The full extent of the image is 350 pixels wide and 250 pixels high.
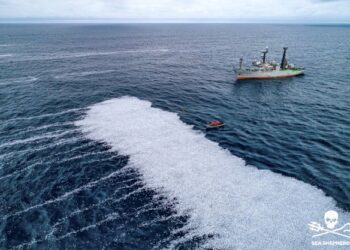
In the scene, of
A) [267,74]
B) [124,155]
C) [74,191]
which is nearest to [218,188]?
[124,155]

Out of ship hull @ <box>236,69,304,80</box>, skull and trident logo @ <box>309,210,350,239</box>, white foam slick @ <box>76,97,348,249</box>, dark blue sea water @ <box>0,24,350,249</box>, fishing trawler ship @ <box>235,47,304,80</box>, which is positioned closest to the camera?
skull and trident logo @ <box>309,210,350,239</box>

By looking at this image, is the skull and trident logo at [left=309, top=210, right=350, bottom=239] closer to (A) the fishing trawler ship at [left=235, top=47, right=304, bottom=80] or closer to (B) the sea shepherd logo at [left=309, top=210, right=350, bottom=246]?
(B) the sea shepherd logo at [left=309, top=210, right=350, bottom=246]

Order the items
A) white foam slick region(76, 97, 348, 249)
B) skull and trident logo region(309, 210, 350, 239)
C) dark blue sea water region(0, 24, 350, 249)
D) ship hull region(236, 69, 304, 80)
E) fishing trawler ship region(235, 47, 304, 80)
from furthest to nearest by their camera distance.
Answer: fishing trawler ship region(235, 47, 304, 80) → ship hull region(236, 69, 304, 80) → dark blue sea water region(0, 24, 350, 249) → white foam slick region(76, 97, 348, 249) → skull and trident logo region(309, 210, 350, 239)

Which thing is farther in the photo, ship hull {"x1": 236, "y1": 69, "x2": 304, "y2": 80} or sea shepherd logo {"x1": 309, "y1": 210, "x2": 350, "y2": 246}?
ship hull {"x1": 236, "y1": 69, "x2": 304, "y2": 80}

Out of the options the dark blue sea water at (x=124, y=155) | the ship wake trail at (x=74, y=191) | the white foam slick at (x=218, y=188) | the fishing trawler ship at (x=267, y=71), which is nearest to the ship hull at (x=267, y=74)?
the fishing trawler ship at (x=267, y=71)

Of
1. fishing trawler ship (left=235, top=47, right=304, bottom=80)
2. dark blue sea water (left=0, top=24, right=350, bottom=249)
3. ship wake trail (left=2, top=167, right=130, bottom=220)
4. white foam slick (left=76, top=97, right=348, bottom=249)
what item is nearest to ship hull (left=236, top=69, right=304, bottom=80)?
fishing trawler ship (left=235, top=47, right=304, bottom=80)

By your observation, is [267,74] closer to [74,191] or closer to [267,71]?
[267,71]

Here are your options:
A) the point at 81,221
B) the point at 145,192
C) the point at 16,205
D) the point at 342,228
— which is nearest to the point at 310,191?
the point at 342,228
